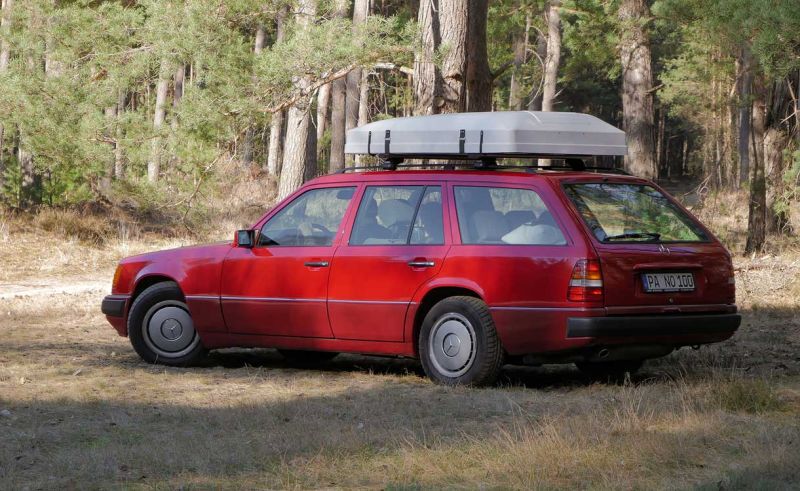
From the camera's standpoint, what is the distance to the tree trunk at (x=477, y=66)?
50.3 ft

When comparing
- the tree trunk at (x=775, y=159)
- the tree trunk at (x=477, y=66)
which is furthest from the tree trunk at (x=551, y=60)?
the tree trunk at (x=477, y=66)

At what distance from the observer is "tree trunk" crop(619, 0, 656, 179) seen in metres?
20.1

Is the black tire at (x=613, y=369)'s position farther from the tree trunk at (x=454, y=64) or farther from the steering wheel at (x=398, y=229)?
the tree trunk at (x=454, y=64)

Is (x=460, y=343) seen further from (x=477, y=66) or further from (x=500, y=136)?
(x=477, y=66)

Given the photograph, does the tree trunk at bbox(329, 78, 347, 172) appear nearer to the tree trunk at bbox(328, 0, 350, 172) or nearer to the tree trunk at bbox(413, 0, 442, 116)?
the tree trunk at bbox(328, 0, 350, 172)

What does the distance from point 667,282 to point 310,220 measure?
2939mm

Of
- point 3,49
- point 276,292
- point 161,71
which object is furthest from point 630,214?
point 3,49

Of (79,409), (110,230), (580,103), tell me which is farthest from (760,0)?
(580,103)

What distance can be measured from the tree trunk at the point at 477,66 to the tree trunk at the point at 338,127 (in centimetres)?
1612

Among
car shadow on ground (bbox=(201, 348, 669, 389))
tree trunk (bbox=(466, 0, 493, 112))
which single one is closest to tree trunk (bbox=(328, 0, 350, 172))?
tree trunk (bbox=(466, 0, 493, 112))

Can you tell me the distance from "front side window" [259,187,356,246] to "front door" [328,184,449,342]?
9.4 inches

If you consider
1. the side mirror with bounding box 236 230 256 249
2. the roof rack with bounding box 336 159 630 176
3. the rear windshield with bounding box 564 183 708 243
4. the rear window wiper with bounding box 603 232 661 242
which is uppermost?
the roof rack with bounding box 336 159 630 176

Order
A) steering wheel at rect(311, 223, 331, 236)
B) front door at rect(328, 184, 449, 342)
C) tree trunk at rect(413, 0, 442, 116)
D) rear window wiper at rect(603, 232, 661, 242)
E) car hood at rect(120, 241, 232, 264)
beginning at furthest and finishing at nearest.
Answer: tree trunk at rect(413, 0, 442, 116) → car hood at rect(120, 241, 232, 264) → steering wheel at rect(311, 223, 331, 236) → front door at rect(328, 184, 449, 342) → rear window wiper at rect(603, 232, 661, 242)

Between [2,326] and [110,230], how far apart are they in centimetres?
1097
